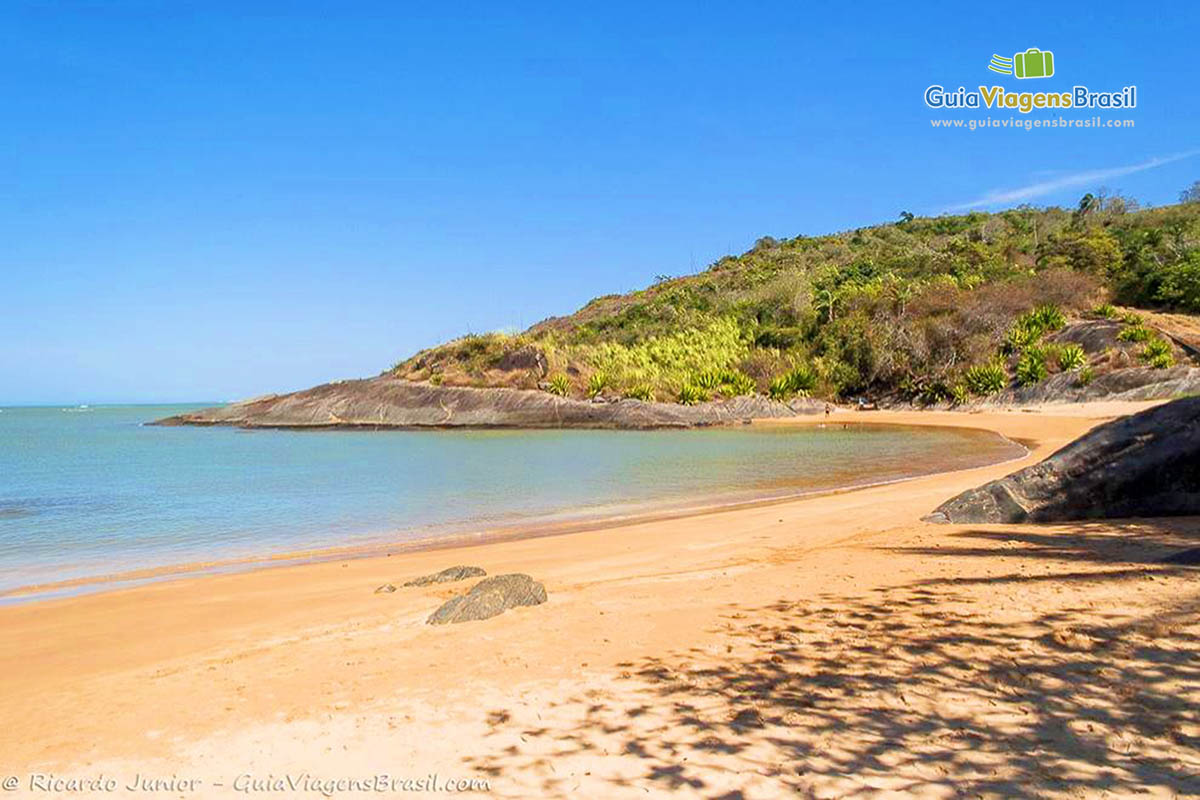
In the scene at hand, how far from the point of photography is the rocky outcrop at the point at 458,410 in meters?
41.4

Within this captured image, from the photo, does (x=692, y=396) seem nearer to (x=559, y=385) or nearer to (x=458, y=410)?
(x=559, y=385)

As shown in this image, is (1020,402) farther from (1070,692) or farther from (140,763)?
(140,763)

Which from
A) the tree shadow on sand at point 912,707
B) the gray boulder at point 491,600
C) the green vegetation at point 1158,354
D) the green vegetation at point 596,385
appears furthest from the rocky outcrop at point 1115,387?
the gray boulder at point 491,600

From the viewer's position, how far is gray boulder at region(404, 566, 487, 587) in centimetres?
833

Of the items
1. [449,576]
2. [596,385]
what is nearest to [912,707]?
[449,576]

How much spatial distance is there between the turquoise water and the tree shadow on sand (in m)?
8.95

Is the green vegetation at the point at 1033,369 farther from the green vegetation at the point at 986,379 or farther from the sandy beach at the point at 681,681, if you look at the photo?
the sandy beach at the point at 681,681

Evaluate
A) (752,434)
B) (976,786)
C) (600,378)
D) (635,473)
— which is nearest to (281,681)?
(976,786)

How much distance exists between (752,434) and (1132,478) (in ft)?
79.1

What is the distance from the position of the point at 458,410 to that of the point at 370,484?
26654 millimetres

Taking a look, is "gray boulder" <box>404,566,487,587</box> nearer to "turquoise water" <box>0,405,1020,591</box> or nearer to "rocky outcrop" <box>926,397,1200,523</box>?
"turquoise water" <box>0,405,1020,591</box>

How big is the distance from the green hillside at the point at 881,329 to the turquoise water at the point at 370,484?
458 inches

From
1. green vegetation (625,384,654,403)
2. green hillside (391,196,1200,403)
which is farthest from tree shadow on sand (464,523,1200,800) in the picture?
green vegetation (625,384,654,403)

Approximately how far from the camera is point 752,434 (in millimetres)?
32656
